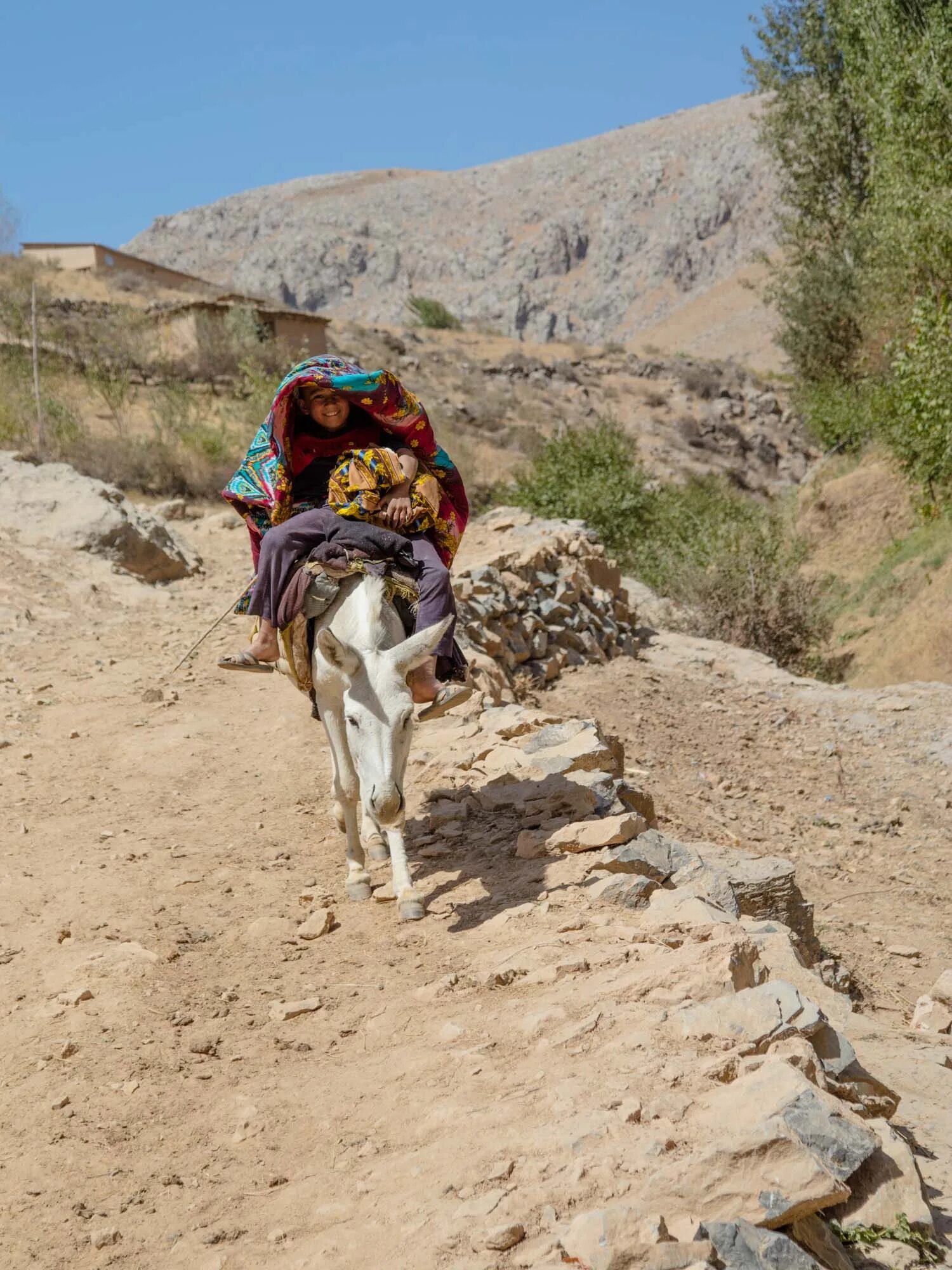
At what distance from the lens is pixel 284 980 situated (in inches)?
174

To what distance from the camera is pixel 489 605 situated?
10.3 m

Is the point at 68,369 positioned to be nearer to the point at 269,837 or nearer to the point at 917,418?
the point at 917,418

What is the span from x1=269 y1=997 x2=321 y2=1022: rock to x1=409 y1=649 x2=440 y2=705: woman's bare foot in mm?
1449

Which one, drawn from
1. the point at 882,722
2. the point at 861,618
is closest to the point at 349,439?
the point at 882,722

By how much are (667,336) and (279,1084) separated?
7258 cm

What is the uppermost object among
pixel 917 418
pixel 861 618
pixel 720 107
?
pixel 720 107

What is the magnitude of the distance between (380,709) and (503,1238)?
248 cm

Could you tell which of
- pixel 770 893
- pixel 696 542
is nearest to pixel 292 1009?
pixel 770 893

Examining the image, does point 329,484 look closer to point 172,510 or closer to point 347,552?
point 347,552

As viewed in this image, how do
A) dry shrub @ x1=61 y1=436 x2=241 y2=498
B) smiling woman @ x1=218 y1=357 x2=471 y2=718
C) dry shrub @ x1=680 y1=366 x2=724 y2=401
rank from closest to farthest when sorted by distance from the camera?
smiling woman @ x1=218 y1=357 x2=471 y2=718, dry shrub @ x1=61 y1=436 x2=241 y2=498, dry shrub @ x1=680 y1=366 x2=724 y2=401

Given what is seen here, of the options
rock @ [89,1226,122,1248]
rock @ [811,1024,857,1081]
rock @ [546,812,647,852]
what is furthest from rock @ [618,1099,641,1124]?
rock @ [546,812,647,852]

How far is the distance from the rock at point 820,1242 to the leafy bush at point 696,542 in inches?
455

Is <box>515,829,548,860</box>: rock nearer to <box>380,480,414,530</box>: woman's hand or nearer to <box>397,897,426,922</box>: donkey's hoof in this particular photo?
<box>397,897,426,922</box>: donkey's hoof

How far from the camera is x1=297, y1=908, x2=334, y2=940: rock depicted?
4789 mm
